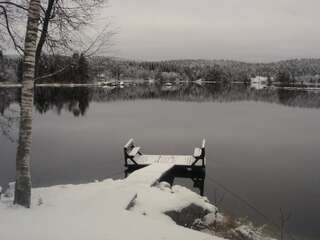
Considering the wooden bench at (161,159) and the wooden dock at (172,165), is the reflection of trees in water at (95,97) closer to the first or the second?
the wooden bench at (161,159)

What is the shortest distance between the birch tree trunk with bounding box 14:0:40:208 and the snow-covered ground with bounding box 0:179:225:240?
0.34 m

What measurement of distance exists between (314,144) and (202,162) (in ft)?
41.1

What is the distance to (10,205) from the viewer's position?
23.4ft

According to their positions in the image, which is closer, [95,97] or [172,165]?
[172,165]

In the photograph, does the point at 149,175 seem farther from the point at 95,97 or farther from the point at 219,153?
the point at 95,97

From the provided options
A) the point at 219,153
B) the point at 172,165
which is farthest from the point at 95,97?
the point at 172,165

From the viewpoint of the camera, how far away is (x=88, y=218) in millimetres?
6801

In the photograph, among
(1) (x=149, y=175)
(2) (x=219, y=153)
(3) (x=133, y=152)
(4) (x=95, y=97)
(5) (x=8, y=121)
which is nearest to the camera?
(5) (x=8, y=121)

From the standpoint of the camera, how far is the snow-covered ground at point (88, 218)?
5895 millimetres

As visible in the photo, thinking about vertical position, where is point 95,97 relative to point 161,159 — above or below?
above

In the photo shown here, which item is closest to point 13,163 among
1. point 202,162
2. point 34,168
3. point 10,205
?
point 34,168

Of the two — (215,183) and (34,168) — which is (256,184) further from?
(34,168)

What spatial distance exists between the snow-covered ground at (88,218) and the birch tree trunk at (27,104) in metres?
0.34

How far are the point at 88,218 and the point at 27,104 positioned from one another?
2269 millimetres
